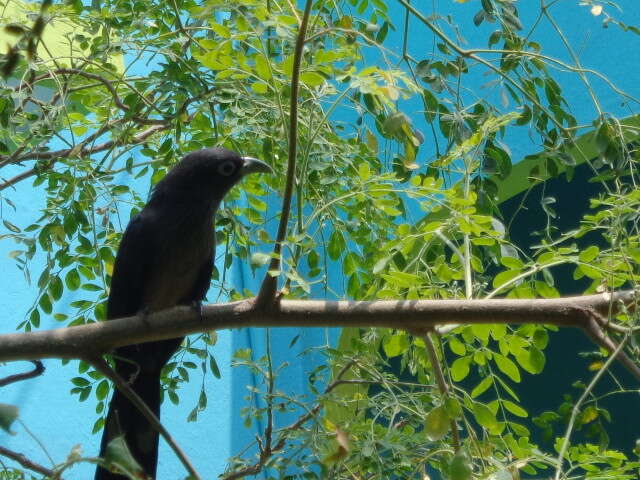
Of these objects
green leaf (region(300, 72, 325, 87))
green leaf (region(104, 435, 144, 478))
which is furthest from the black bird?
green leaf (region(104, 435, 144, 478))

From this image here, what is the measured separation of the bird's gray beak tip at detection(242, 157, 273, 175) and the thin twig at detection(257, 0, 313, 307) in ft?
2.65

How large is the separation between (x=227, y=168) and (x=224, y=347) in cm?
264

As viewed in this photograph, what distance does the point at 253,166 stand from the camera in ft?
7.72

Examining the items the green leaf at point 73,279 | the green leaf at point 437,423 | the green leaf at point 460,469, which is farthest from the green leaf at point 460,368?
the green leaf at point 73,279

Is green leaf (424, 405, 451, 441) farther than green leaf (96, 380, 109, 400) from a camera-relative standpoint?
No

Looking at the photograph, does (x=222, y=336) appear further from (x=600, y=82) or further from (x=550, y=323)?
(x=550, y=323)

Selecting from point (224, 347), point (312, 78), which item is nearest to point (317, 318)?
point (312, 78)

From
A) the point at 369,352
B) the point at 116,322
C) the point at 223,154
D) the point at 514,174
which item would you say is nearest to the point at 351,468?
the point at 369,352

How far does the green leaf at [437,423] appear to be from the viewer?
4.61 feet

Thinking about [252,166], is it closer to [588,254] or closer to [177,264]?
[177,264]

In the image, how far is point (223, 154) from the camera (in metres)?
2.35

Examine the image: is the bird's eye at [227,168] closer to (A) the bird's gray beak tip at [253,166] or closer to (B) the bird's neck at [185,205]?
(A) the bird's gray beak tip at [253,166]

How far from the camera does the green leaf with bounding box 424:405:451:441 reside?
141cm

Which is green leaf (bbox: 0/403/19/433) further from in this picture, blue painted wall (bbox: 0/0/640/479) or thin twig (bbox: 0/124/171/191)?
blue painted wall (bbox: 0/0/640/479)
